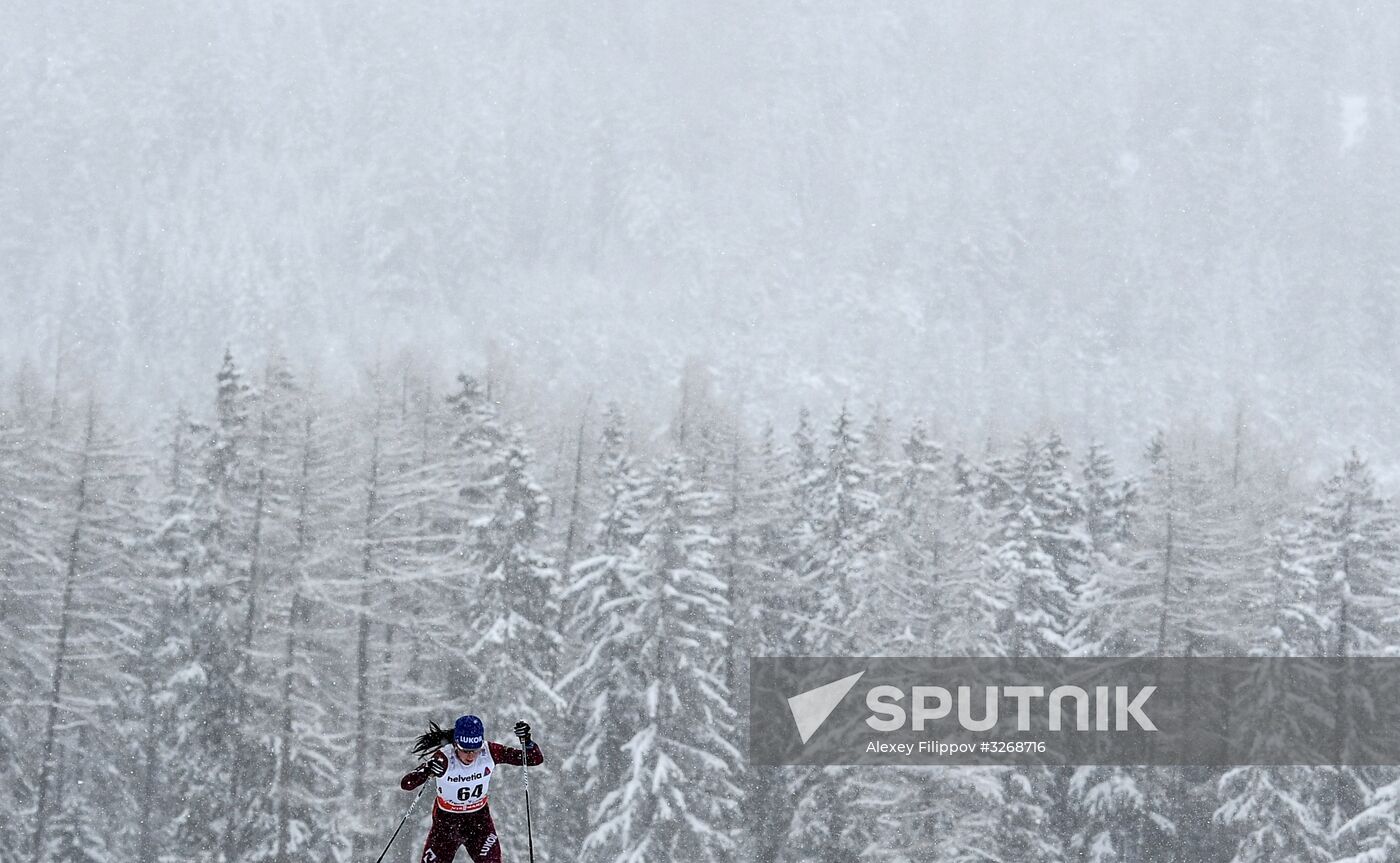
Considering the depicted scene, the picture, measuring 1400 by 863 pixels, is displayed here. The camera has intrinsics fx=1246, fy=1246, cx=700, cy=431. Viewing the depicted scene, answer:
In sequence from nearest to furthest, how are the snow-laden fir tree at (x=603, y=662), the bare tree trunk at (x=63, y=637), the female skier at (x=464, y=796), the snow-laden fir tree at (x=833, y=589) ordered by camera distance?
the female skier at (x=464, y=796) → the bare tree trunk at (x=63, y=637) → the snow-laden fir tree at (x=603, y=662) → the snow-laden fir tree at (x=833, y=589)

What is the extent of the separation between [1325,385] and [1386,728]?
15761cm

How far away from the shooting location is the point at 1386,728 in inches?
1011

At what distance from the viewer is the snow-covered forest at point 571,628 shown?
24.5m

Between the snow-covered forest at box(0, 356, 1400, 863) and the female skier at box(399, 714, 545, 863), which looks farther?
the snow-covered forest at box(0, 356, 1400, 863)

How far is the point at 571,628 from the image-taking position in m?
29.1

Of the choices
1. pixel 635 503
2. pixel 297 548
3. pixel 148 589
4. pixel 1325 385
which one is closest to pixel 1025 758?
pixel 635 503

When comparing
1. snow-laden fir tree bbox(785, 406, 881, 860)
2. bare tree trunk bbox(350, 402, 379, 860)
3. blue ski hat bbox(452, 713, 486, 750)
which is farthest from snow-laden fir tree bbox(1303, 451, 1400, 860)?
blue ski hat bbox(452, 713, 486, 750)

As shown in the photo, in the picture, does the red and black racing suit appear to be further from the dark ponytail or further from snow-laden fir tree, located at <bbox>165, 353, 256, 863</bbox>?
snow-laden fir tree, located at <bbox>165, 353, 256, 863</bbox>

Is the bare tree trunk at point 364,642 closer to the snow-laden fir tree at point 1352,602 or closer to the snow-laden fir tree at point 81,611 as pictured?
the snow-laden fir tree at point 81,611

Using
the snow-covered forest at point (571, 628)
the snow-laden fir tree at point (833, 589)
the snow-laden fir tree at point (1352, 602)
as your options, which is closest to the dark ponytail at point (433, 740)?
the snow-covered forest at point (571, 628)

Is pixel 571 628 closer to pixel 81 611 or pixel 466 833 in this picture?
pixel 81 611

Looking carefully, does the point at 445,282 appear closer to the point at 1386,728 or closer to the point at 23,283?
the point at 23,283

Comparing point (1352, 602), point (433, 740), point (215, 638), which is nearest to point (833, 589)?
point (1352, 602)

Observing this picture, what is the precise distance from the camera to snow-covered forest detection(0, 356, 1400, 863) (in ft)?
80.2
